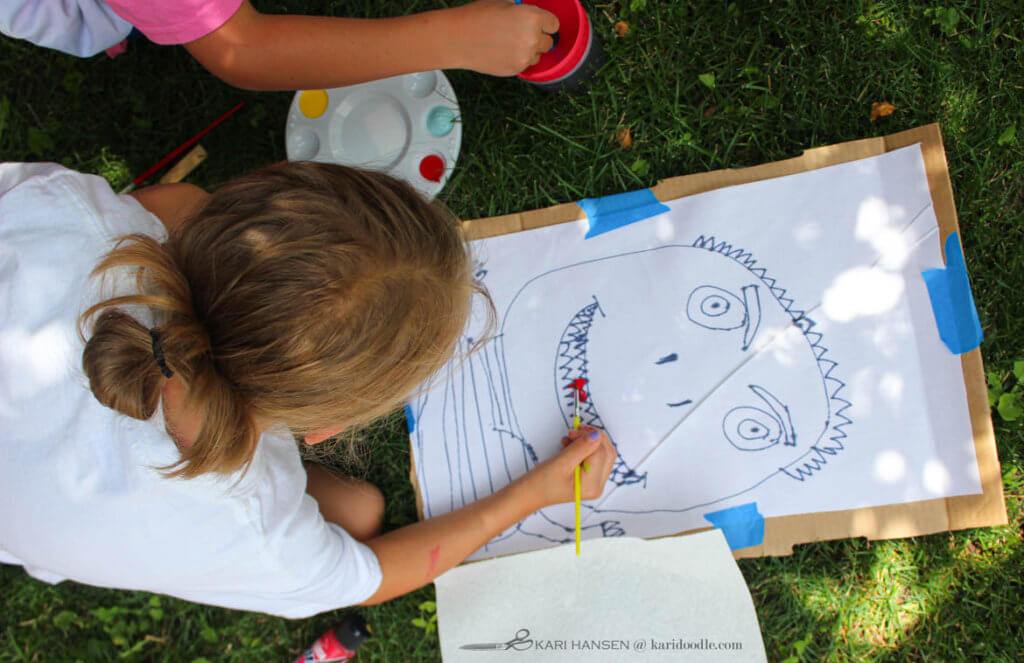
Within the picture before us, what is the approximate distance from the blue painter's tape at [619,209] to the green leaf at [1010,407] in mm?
584

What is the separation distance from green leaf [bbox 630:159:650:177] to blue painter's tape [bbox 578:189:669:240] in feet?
0.16

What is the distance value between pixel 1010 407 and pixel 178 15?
1.26 m

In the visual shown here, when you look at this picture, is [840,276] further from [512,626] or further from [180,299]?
[180,299]

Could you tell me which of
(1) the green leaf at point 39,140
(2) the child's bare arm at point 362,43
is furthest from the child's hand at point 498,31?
(1) the green leaf at point 39,140

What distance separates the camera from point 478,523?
97 centimetres

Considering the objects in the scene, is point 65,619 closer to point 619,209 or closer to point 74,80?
point 74,80

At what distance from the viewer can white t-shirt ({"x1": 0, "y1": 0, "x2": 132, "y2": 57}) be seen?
893 mm

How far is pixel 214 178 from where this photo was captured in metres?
1.21

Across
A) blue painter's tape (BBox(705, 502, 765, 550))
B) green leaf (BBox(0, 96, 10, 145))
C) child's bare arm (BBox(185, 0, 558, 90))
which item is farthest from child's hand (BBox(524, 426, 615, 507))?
green leaf (BBox(0, 96, 10, 145))

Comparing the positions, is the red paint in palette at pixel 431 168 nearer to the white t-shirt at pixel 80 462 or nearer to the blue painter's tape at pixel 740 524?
the white t-shirt at pixel 80 462

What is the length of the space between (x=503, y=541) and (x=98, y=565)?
54cm

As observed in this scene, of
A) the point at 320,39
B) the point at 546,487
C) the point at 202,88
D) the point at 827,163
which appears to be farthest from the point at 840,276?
the point at 202,88

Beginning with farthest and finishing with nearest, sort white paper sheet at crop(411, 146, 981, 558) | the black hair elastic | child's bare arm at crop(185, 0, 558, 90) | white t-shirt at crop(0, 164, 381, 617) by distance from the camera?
white paper sheet at crop(411, 146, 981, 558), child's bare arm at crop(185, 0, 558, 90), white t-shirt at crop(0, 164, 381, 617), the black hair elastic

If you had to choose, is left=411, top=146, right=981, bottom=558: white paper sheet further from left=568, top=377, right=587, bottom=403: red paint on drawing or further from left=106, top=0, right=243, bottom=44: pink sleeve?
left=106, top=0, right=243, bottom=44: pink sleeve
